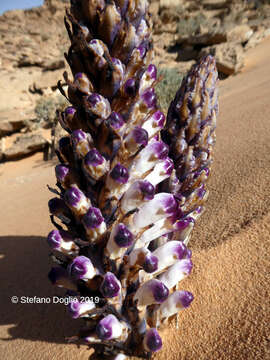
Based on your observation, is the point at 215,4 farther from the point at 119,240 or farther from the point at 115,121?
the point at 119,240

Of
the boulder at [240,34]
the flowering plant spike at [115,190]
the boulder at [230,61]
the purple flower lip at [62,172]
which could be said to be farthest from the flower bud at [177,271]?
the boulder at [240,34]

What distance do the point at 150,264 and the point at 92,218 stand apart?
0.70 ft

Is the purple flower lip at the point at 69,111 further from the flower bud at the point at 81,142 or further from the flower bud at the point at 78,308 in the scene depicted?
the flower bud at the point at 78,308

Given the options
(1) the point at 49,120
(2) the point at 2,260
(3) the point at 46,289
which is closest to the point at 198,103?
(3) the point at 46,289

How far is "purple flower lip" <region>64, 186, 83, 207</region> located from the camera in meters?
0.79

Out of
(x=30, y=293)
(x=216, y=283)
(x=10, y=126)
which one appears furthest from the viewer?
(x=10, y=126)

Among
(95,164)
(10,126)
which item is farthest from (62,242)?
(10,126)

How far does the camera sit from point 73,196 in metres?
0.79

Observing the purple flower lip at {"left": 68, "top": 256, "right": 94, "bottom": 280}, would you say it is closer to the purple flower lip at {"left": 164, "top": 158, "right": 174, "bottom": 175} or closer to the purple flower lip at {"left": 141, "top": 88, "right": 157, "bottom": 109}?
the purple flower lip at {"left": 164, "top": 158, "right": 174, "bottom": 175}

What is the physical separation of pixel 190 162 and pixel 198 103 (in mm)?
205

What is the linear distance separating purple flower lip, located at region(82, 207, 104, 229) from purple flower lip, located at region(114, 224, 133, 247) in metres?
0.06

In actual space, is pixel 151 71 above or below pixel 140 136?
above

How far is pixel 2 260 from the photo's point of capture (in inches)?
78.6

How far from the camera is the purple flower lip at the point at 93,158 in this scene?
2.54ft
